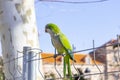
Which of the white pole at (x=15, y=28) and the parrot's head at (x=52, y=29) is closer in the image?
the parrot's head at (x=52, y=29)

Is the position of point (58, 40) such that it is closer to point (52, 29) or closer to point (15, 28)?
point (52, 29)

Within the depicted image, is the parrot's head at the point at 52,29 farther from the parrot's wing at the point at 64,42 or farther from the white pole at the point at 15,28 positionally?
the white pole at the point at 15,28

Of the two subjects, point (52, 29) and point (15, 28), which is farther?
point (15, 28)

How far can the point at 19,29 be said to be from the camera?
277 centimetres

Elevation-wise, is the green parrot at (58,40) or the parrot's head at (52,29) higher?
the parrot's head at (52,29)

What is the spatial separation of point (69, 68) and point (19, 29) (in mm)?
1060

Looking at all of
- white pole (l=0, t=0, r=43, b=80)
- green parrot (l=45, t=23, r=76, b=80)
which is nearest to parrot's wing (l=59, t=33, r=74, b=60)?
green parrot (l=45, t=23, r=76, b=80)

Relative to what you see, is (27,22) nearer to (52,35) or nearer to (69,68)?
(52,35)

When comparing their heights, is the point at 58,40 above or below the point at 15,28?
below

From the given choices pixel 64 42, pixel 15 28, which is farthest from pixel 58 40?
pixel 15 28

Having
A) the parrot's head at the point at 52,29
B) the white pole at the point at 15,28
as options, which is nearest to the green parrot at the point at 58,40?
the parrot's head at the point at 52,29

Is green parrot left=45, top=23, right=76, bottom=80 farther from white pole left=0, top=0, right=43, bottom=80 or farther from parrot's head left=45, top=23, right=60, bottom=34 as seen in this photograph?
white pole left=0, top=0, right=43, bottom=80

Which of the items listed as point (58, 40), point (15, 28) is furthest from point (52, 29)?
point (15, 28)

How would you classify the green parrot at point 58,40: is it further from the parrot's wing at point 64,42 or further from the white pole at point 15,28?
the white pole at point 15,28
